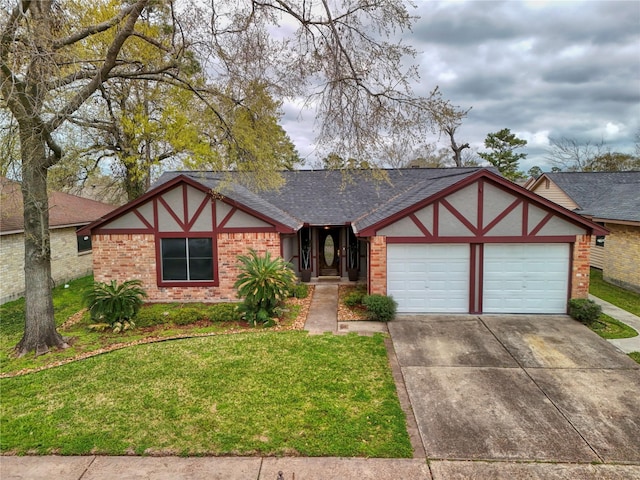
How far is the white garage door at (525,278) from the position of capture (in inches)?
412

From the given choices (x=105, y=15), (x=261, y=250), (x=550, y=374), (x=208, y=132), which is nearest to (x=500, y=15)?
(x=550, y=374)

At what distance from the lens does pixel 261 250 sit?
12500 millimetres

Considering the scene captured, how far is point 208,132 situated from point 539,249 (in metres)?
9.97

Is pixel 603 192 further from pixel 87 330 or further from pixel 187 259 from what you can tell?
pixel 87 330

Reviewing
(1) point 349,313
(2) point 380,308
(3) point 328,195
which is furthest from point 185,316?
(3) point 328,195

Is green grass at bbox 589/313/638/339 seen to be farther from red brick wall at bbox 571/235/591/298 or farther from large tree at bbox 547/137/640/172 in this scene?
large tree at bbox 547/137/640/172

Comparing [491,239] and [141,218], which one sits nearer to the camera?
[491,239]

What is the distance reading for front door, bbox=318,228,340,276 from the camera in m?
15.9

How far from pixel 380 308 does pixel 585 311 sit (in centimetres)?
526

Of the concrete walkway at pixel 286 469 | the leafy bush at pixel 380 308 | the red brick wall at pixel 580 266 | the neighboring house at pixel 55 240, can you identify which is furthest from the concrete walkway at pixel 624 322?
the neighboring house at pixel 55 240

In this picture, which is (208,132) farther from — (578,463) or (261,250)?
(578,463)

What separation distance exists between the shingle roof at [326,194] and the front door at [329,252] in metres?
1.02

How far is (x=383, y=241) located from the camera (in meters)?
10.7

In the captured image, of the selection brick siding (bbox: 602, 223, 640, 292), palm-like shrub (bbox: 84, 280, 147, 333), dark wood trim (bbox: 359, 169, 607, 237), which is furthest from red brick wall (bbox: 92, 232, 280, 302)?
brick siding (bbox: 602, 223, 640, 292)
